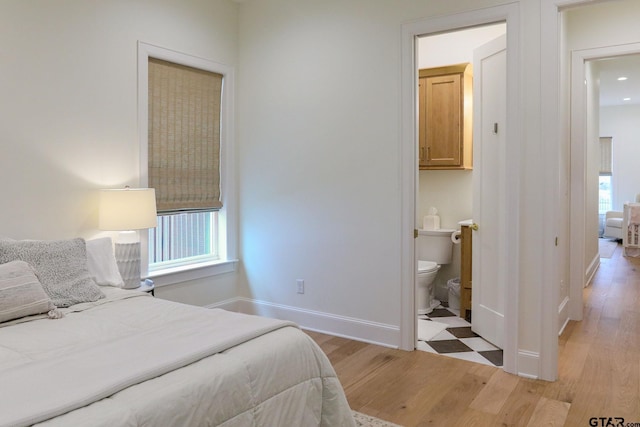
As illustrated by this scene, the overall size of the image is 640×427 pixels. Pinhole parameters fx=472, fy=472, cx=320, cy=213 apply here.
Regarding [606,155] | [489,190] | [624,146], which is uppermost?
[624,146]

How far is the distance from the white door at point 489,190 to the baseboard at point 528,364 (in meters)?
0.40

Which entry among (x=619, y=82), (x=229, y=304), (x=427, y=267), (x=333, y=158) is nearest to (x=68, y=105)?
(x=333, y=158)

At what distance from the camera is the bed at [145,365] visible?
1.39 metres

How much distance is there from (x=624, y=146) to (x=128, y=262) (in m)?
11.0

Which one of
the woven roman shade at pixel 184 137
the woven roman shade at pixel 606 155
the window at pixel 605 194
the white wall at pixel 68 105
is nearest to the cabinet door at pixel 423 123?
the woven roman shade at pixel 184 137

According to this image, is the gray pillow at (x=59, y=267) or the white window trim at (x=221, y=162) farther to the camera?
the white window trim at (x=221, y=162)

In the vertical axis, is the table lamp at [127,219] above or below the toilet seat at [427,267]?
above

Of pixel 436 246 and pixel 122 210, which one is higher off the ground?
pixel 122 210

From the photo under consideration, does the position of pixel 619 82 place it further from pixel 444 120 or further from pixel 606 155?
pixel 444 120

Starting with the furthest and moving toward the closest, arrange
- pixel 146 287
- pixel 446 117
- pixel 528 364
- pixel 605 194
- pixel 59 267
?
1. pixel 605 194
2. pixel 446 117
3. pixel 146 287
4. pixel 528 364
5. pixel 59 267

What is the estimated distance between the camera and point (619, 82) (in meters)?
7.93

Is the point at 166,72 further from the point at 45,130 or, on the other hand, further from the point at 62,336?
the point at 62,336

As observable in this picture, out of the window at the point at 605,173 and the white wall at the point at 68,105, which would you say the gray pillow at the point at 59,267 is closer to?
the white wall at the point at 68,105

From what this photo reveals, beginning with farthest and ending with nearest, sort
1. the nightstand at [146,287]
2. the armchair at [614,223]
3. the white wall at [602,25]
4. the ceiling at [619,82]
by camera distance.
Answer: the armchair at [614,223] < the ceiling at [619,82] < the white wall at [602,25] < the nightstand at [146,287]
